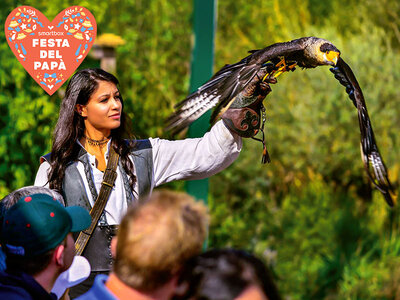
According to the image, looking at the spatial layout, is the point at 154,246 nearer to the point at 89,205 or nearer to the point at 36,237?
the point at 36,237

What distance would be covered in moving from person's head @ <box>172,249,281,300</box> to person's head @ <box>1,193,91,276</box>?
17.3 inches

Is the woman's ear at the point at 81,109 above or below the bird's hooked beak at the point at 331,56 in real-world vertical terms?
below

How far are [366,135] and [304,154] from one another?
12.9 feet

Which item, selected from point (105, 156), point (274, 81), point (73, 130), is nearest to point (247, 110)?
point (274, 81)

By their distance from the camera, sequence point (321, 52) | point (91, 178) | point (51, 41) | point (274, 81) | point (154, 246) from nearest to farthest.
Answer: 1. point (154, 246)
2. point (321, 52)
3. point (274, 81)
4. point (91, 178)
5. point (51, 41)

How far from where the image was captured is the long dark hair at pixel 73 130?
7.86 ft

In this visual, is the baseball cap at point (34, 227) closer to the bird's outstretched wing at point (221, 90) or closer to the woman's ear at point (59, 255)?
the woman's ear at point (59, 255)

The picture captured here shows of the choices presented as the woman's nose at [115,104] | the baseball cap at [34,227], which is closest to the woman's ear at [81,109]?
the woman's nose at [115,104]

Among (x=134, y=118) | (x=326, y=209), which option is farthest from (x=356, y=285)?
(x=134, y=118)

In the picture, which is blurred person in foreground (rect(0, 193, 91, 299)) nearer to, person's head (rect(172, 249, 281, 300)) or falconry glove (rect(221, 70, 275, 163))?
person's head (rect(172, 249, 281, 300))

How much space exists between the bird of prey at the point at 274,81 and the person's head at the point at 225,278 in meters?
0.99

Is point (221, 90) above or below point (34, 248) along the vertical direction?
above

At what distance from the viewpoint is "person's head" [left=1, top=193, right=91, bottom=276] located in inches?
66.2

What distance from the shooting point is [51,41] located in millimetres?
2770
